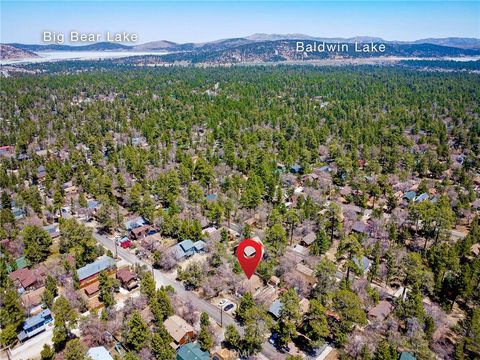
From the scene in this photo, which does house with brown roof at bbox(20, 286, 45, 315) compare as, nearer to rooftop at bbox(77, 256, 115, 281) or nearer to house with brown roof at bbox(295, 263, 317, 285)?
rooftop at bbox(77, 256, 115, 281)

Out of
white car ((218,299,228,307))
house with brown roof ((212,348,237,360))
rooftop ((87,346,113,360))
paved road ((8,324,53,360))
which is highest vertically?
rooftop ((87,346,113,360))

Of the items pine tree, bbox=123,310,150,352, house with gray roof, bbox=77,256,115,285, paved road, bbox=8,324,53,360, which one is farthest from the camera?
house with gray roof, bbox=77,256,115,285

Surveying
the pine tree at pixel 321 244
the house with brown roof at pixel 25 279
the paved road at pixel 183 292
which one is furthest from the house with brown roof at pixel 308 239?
the house with brown roof at pixel 25 279

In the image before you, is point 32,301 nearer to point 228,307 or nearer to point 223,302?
point 223,302

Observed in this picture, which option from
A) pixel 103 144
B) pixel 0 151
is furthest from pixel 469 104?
pixel 0 151

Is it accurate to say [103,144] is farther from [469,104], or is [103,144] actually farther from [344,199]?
[469,104]

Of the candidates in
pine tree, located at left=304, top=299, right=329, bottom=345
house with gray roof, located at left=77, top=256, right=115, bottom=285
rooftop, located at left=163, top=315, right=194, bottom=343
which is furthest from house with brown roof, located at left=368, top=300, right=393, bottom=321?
house with gray roof, located at left=77, top=256, right=115, bottom=285

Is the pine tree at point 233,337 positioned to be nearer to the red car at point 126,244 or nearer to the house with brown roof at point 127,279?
the house with brown roof at point 127,279

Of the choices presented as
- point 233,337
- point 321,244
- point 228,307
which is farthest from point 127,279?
point 321,244
